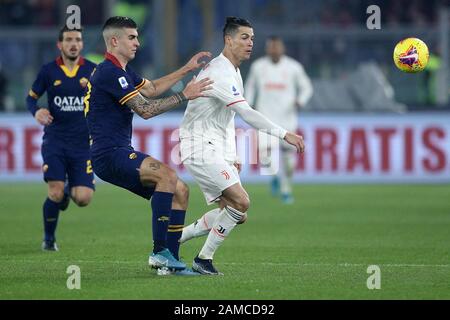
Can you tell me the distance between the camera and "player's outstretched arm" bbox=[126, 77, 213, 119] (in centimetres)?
984

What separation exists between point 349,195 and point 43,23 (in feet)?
43.0

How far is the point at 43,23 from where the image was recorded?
1180 inches

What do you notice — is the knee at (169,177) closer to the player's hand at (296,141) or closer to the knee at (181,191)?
the knee at (181,191)

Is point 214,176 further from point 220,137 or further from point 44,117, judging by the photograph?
point 44,117

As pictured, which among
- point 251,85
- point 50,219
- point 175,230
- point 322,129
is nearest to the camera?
point 175,230

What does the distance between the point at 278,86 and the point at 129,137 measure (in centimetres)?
952

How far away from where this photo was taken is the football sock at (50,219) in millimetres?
12594

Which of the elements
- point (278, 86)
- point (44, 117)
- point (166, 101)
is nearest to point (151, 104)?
point (166, 101)

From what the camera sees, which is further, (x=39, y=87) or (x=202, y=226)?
(x=39, y=87)

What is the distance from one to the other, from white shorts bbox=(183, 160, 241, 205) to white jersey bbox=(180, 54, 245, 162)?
0.12m

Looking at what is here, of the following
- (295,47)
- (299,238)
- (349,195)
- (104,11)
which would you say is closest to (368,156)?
(349,195)

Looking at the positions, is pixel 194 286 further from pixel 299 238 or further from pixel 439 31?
pixel 439 31

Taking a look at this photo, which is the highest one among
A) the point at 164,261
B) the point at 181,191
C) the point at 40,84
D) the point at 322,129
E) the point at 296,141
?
the point at 40,84

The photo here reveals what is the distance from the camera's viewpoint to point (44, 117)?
40.7ft
